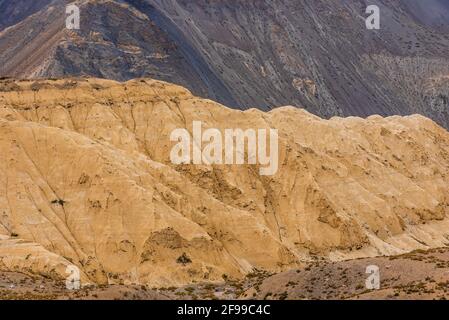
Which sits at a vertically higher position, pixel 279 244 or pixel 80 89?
pixel 80 89

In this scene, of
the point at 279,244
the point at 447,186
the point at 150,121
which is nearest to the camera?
the point at 279,244

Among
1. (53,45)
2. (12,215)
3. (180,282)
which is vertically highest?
(53,45)

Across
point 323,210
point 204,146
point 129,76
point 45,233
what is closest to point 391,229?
point 323,210

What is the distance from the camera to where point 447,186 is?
128 metres

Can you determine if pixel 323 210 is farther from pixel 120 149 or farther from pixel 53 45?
pixel 53 45

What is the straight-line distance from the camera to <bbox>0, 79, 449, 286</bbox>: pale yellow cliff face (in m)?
79.8

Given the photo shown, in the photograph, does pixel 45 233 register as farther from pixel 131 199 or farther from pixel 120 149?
pixel 120 149

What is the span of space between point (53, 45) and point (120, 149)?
110405 mm

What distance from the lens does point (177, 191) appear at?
8875cm

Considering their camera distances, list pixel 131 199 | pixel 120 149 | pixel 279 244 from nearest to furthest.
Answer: pixel 131 199 → pixel 279 244 → pixel 120 149

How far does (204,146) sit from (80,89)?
15.6 metres

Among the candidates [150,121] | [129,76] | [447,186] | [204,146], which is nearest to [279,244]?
[204,146]

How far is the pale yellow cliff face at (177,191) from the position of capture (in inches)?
3142

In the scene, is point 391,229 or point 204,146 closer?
point 204,146
